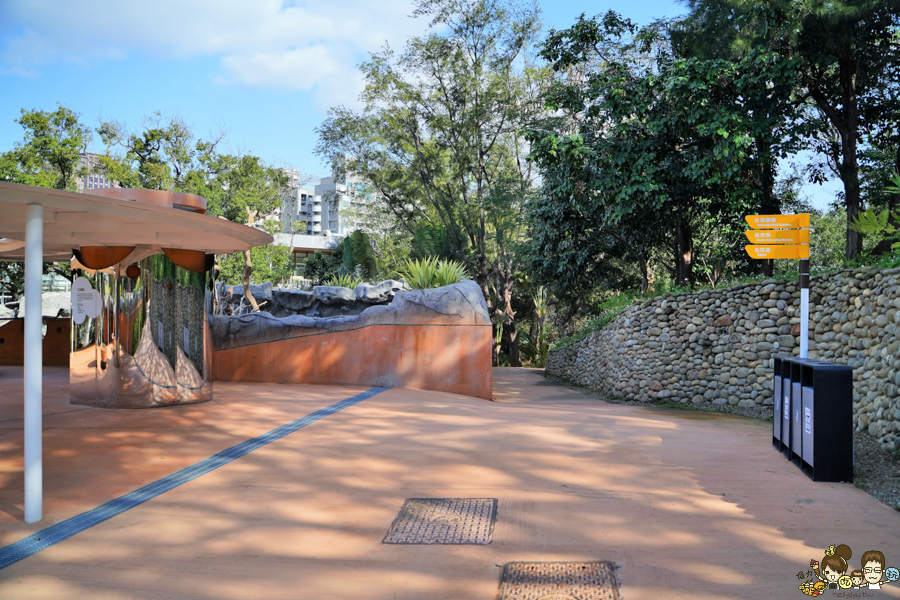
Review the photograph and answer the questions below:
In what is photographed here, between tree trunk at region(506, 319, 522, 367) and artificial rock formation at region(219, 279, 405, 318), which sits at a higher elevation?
artificial rock formation at region(219, 279, 405, 318)

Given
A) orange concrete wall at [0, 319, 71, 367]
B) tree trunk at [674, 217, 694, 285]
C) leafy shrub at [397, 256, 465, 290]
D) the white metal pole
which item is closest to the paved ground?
the white metal pole

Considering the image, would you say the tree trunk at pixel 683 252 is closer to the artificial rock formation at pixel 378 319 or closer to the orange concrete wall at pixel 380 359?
the artificial rock formation at pixel 378 319

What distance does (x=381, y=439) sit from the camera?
21.6 ft

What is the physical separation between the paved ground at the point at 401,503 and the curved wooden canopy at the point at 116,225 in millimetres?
2131

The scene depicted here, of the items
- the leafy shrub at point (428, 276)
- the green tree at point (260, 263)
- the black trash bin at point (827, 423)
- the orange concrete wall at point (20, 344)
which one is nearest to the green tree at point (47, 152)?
the orange concrete wall at point (20, 344)

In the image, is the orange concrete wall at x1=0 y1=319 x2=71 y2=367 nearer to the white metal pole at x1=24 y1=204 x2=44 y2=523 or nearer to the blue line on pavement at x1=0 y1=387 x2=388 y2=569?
the blue line on pavement at x1=0 y1=387 x2=388 y2=569

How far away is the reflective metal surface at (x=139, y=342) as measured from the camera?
822 centimetres

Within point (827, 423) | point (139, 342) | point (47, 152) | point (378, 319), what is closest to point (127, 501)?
point (139, 342)

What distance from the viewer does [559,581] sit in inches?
130

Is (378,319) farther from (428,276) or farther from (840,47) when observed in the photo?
(840,47)

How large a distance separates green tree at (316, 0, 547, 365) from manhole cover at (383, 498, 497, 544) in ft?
68.3

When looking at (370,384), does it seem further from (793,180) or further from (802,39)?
(793,180)

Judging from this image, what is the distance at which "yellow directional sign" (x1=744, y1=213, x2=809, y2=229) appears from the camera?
336 inches

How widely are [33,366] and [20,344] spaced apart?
1244cm
